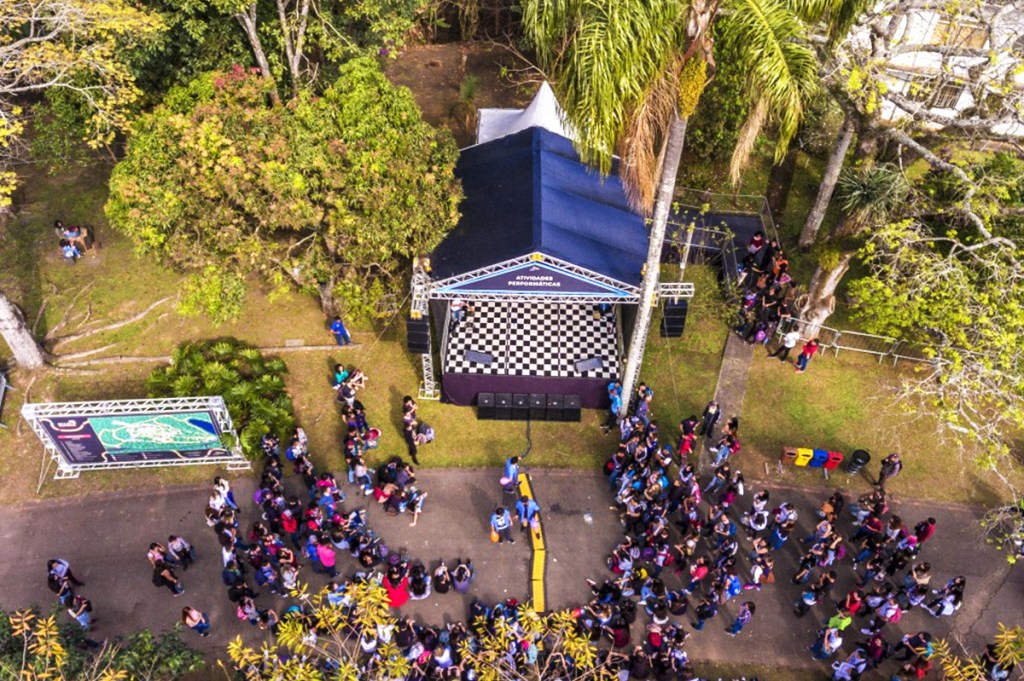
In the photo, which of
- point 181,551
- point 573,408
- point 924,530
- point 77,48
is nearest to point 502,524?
point 573,408

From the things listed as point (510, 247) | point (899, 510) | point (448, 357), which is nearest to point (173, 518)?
point (448, 357)

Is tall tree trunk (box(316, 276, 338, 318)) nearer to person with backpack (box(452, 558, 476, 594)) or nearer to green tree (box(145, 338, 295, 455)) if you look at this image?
green tree (box(145, 338, 295, 455))

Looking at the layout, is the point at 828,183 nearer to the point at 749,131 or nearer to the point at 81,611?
the point at 749,131

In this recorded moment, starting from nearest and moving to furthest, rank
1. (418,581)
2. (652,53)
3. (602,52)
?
(602,52) → (652,53) → (418,581)

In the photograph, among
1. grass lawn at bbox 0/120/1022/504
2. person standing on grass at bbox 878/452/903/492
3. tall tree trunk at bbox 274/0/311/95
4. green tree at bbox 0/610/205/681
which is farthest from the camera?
tall tree trunk at bbox 274/0/311/95

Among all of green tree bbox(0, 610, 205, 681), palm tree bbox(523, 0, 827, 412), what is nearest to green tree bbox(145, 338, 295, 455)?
green tree bbox(0, 610, 205, 681)
